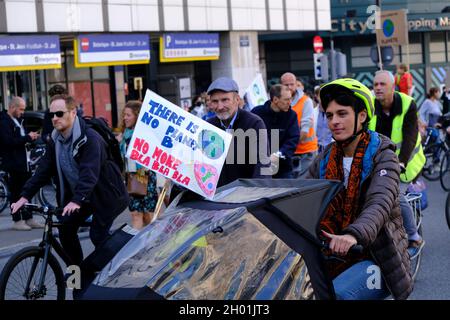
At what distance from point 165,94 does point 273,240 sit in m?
33.3

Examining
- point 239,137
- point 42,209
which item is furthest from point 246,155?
point 42,209

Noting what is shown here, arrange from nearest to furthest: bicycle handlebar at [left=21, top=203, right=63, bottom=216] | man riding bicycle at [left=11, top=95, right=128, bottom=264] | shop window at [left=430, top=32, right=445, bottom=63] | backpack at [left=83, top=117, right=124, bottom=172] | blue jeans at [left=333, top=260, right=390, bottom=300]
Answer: blue jeans at [left=333, top=260, right=390, bottom=300] < bicycle handlebar at [left=21, top=203, right=63, bottom=216] < man riding bicycle at [left=11, top=95, right=128, bottom=264] < backpack at [left=83, top=117, right=124, bottom=172] < shop window at [left=430, top=32, right=445, bottom=63]

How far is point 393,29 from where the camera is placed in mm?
23906

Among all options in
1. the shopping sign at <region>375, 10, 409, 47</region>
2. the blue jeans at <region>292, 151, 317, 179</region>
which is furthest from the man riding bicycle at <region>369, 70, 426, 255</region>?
the shopping sign at <region>375, 10, 409, 47</region>

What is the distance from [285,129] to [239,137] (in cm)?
310

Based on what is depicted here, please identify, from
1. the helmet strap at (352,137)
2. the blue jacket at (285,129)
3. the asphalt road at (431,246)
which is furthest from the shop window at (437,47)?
the helmet strap at (352,137)

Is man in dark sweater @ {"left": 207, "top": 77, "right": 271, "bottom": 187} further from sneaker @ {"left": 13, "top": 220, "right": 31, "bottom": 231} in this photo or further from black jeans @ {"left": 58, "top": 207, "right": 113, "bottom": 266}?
sneaker @ {"left": 13, "top": 220, "right": 31, "bottom": 231}

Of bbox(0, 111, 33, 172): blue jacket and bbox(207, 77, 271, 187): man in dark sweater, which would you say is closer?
bbox(207, 77, 271, 187): man in dark sweater

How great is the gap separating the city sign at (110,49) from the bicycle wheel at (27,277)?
19985 millimetres

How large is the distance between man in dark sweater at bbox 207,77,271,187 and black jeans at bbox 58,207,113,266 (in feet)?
3.38

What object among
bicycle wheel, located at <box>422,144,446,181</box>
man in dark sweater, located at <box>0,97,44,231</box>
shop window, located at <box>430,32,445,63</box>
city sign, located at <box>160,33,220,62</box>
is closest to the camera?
man in dark sweater, located at <box>0,97,44,231</box>

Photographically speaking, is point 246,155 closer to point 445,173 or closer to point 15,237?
point 15,237

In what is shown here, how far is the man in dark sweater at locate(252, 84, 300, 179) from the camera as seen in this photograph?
9492 millimetres
